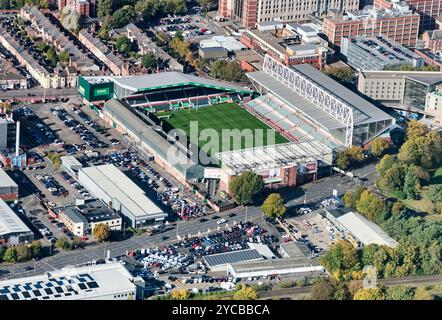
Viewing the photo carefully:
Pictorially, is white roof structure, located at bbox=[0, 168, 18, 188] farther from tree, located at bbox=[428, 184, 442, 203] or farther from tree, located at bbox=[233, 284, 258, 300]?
tree, located at bbox=[428, 184, 442, 203]

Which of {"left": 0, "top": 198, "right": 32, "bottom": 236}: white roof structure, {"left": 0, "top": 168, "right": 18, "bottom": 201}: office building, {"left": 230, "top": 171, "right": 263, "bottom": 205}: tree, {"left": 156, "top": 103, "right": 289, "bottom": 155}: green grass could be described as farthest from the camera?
{"left": 156, "top": 103, "right": 289, "bottom": 155}: green grass

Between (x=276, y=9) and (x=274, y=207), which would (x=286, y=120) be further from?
(x=276, y=9)

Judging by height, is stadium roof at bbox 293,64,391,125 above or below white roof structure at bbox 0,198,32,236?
above

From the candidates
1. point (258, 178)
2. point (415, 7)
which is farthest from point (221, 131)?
point (415, 7)

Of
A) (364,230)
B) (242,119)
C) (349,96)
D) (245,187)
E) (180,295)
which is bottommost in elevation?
(242,119)

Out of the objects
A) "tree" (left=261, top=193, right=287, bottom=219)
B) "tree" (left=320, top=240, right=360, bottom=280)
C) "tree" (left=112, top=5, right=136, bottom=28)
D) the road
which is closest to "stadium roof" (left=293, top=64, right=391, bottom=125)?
"tree" (left=261, top=193, right=287, bottom=219)

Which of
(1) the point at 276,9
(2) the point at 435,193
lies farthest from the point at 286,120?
(1) the point at 276,9

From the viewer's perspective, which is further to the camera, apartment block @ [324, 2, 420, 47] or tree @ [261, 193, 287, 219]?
apartment block @ [324, 2, 420, 47]
